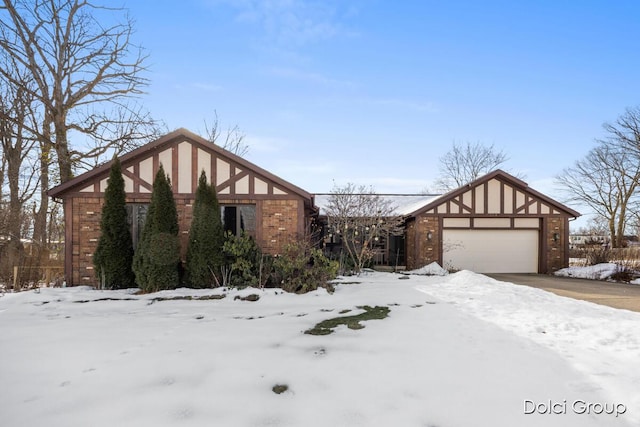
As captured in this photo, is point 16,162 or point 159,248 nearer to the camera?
point 159,248

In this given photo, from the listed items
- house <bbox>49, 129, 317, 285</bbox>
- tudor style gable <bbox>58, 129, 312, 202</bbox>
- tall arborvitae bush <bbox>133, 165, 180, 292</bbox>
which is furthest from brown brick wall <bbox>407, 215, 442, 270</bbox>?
tall arborvitae bush <bbox>133, 165, 180, 292</bbox>

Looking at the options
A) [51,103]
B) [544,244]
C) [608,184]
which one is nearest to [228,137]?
[51,103]

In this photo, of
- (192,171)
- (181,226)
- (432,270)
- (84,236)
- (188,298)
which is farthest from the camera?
(432,270)

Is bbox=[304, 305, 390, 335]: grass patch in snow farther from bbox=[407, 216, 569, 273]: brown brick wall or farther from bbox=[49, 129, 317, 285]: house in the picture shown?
bbox=[407, 216, 569, 273]: brown brick wall

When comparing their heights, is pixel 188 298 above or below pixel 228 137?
below

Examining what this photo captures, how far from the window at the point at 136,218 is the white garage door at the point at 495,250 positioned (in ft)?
35.8

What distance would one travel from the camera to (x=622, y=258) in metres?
12.3

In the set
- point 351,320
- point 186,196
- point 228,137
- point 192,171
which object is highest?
point 228,137

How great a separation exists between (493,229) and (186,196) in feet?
38.1

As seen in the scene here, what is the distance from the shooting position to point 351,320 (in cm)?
527

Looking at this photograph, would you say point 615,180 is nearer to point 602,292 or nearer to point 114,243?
point 602,292

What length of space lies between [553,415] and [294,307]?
432 centimetres

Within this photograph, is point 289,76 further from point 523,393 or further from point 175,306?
point 523,393

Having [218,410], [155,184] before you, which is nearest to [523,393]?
[218,410]
